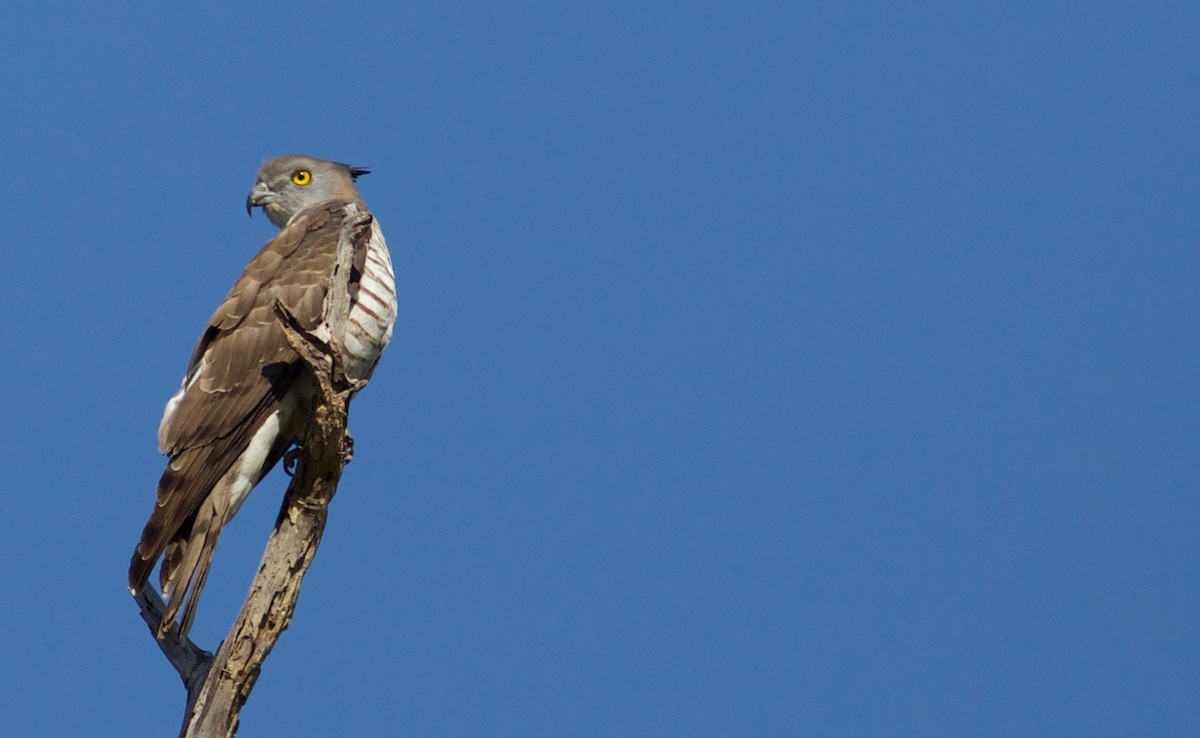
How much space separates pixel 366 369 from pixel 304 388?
337 millimetres

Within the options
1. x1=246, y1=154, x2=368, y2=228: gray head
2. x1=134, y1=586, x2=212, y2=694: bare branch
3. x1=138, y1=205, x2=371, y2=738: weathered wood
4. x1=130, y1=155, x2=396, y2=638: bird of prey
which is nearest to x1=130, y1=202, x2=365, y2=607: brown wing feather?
x1=130, y1=155, x2=396, y2=638: bird of prey

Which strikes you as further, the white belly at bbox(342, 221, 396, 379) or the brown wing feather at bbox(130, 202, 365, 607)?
the white belly at bbox(342, 221, 396, 379)

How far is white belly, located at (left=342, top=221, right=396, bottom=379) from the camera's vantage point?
678cm

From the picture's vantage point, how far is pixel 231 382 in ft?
21.6

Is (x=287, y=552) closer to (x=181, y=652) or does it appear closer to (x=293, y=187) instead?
(x=181, y=652)

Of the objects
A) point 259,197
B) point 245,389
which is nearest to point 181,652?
point 245,389

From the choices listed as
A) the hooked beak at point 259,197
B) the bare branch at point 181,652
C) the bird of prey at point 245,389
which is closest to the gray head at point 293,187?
the hooked beak at point 259,197

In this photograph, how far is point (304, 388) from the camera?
6746mm

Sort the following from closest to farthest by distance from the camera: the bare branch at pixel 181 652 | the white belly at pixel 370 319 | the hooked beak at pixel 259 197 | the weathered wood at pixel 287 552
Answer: the weathered wood at pixel 287 552, the bare branch at pixel 181 652, the white belly at pixel 370 319, the hooked beak at pixel 259 197

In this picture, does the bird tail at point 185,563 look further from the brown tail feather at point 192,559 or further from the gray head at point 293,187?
the gray head at point 293,187

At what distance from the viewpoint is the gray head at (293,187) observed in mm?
8500

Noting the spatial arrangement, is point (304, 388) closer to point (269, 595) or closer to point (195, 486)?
point (195, 486)

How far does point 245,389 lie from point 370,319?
0.68 m

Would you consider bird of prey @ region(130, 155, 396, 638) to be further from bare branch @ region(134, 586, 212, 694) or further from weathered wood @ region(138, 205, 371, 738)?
weathered wood @ region(138, 205, 371, 738)
